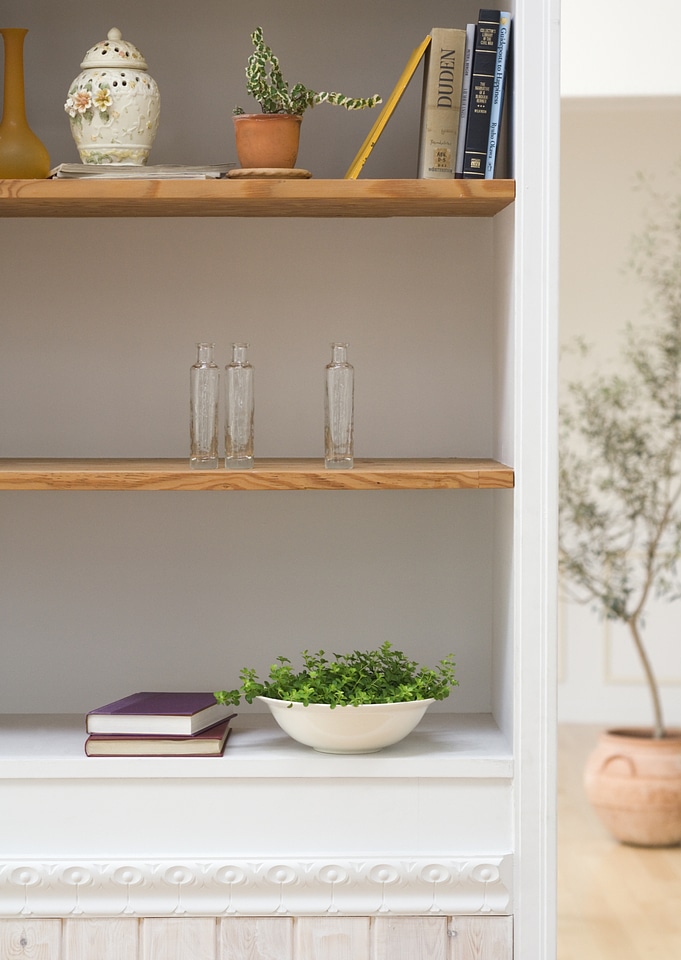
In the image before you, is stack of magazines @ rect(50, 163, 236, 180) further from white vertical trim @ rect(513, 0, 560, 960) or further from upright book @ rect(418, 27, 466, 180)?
white vertical trim @ rect(513, 0, 560, 960)

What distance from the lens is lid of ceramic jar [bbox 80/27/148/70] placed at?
165 cm

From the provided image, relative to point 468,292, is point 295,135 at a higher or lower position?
higher

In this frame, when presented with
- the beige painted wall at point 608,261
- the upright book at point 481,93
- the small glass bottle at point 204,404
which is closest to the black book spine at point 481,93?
the upright book at point 481,93

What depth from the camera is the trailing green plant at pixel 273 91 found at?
1.61 metres

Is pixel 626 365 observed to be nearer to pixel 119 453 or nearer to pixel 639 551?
pixel 639 551

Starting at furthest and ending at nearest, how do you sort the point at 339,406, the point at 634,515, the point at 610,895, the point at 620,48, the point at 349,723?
the point at 620,48, the point at 634,515, the point at 610,895, the point at 339,406, the point at 349,723

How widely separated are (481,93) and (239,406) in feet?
1.90

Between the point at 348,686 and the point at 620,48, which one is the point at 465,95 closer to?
the point at 348,686

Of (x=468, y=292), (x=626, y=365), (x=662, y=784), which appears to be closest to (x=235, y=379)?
(x=468, y=292)

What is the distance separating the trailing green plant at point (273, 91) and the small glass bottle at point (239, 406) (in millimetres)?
356

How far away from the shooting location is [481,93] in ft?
5.27

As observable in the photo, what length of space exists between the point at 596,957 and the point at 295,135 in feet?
8.38

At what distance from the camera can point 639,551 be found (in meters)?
4.57

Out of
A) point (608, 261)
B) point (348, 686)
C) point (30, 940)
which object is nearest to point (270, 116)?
point (348, 686)
